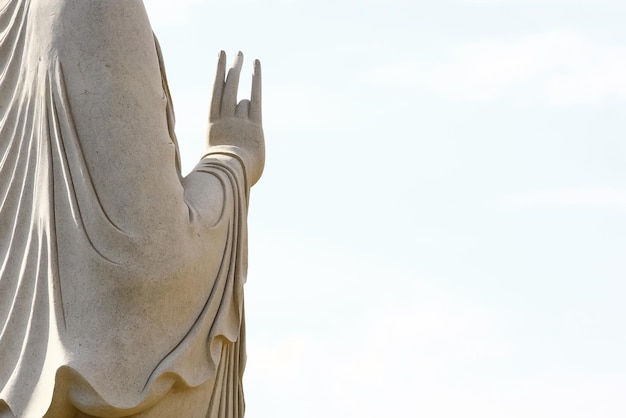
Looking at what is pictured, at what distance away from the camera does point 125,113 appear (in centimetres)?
714

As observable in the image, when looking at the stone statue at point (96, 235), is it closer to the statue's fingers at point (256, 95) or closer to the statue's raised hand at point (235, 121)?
the statue's raised hand at point (235, 121)

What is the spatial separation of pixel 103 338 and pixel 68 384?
26 cm

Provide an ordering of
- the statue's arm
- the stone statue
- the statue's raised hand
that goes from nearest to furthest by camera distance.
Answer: the stone statue, the statue's arm, the statue's raised hand

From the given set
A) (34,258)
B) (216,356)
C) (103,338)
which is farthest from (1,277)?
(216,356)

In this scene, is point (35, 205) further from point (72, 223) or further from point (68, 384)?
point (68, 384)

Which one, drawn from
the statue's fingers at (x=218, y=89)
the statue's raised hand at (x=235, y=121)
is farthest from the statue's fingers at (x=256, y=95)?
the statue's fingers at (x=218, y=89)

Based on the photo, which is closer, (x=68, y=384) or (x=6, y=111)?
(x=68, y=384)

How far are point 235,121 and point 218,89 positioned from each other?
214 mm

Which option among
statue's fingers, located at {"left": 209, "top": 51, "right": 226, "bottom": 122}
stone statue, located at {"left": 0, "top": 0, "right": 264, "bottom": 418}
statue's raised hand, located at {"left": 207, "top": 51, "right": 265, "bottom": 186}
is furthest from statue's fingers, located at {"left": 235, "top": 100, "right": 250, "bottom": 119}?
stone statue, located at {"left": 0, "top": 0, "right": 264, "bottom": 418}

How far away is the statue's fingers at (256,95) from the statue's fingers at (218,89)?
0.58ft

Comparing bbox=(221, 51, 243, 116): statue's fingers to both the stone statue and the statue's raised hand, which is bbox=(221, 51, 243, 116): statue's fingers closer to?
the statue's raised hand

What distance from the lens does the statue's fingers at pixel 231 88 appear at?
8.26m

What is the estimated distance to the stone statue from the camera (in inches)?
276

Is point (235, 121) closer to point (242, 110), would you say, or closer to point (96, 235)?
point (242, 110)
